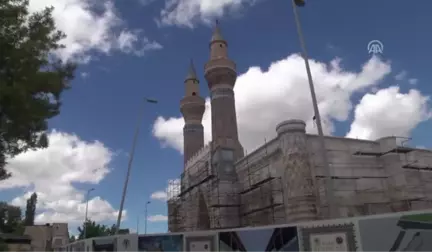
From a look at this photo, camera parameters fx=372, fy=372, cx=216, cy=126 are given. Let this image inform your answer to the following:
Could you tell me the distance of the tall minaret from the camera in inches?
1759

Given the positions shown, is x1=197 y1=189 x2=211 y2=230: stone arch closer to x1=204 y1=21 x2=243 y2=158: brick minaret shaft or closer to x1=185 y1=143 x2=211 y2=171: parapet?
x1=185 y1=143 x2=211 y2=171: parapet

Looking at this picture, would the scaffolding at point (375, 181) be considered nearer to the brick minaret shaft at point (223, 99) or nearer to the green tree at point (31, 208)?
the brick minaret shaft at point (223, 99)

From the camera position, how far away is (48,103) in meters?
14.6

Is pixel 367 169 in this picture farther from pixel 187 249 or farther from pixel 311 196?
pixel 187 249

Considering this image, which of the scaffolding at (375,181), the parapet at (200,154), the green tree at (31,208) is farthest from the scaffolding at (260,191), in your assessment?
the green tree at (31,208)

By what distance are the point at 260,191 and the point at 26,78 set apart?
19977 mm

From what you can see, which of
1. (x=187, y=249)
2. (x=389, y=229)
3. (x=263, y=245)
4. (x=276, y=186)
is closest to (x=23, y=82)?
(x=187, y=249)

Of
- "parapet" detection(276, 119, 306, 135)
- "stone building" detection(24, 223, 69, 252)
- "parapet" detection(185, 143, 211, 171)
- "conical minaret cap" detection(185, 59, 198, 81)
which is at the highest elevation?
"conical minaret cap" detection(185, 59, 198, 81)

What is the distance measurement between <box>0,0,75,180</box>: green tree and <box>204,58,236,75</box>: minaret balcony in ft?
78.5

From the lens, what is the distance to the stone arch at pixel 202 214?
3478cm

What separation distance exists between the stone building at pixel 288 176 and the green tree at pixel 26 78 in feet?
50.1

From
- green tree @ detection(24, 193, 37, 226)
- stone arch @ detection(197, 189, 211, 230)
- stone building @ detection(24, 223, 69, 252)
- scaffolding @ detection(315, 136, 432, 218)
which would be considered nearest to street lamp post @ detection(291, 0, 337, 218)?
scaffolding @ detection(315, 136, 432, 218)

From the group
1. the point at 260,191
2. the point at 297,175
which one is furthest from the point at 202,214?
the point at 297,175

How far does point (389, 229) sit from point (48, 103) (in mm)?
12583
